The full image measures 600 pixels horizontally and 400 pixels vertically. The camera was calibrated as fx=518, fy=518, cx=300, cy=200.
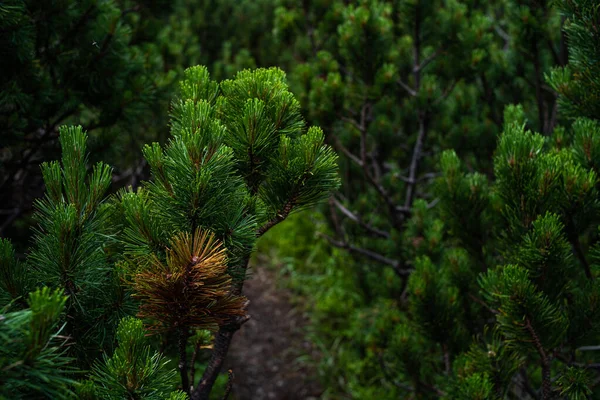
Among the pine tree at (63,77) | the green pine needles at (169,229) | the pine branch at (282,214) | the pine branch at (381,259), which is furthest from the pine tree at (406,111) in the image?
the pine tree at (63,77)

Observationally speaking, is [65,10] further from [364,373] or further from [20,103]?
[364,373]

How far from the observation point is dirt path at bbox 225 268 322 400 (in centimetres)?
414

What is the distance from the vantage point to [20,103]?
2.03 metres

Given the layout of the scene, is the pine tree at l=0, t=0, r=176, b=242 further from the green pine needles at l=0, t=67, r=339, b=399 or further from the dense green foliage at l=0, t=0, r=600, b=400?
the green pine needles at l=0, t=67, r=339, b=399

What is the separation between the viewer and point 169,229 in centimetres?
134

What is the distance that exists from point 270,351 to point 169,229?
354 cm

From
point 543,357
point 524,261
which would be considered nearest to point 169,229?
point 524,261

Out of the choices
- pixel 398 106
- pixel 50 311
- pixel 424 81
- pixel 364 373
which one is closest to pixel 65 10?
pixel 50 311

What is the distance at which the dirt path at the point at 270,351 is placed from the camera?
4141 millimetres

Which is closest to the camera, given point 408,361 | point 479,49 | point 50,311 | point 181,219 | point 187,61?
point 50,311

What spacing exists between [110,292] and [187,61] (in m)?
3.52

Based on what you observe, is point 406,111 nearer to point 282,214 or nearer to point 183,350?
point 282,214

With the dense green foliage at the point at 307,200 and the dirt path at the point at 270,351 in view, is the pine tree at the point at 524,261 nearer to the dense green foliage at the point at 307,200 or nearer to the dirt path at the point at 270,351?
the dense green foliage at the point at 307,200

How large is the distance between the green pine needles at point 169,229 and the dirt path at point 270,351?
2.43 meters
